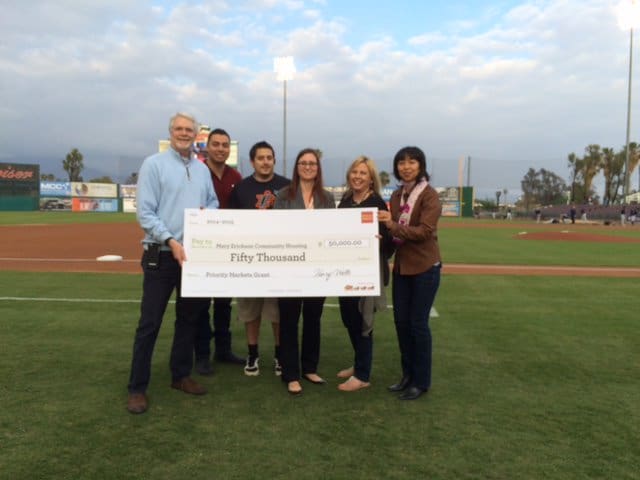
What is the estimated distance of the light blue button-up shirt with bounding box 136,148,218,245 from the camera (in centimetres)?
354

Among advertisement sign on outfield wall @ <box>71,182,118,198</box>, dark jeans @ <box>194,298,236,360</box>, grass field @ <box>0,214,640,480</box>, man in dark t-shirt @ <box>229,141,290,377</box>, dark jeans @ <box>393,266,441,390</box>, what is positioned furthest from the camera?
advertisement sign on outfield wall @ <box>71,182,118,198</box>

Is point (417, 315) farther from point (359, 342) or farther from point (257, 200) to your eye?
point (257, 200)

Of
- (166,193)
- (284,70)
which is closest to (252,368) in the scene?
(166,193)

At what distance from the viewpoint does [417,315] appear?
381 cm

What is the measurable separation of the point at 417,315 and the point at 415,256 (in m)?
0.47

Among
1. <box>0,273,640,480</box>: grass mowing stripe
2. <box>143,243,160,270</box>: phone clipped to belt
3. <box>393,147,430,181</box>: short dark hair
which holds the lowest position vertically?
<box>0,273,640,480</box>: grass mowing stripe

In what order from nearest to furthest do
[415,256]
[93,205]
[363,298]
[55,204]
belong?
[415,256], [363,298], [93,205], [55,204]

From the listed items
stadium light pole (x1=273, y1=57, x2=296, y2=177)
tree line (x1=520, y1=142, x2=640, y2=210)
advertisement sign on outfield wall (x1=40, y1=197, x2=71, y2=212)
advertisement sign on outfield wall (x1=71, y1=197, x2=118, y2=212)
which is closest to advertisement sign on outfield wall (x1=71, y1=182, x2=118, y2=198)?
advertisement sign on outfield wall (x1=71, y1=197, x2=118, y2=212)

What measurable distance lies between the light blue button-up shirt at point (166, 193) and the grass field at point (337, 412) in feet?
4.34

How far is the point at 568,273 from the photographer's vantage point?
10406mm

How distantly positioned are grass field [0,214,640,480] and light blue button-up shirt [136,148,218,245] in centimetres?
132

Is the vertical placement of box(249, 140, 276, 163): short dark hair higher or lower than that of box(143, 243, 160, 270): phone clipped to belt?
higher

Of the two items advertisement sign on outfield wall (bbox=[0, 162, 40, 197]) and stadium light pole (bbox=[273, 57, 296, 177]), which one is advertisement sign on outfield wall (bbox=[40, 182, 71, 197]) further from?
stadium light pole (bbox=[273, 57, 296, 177])

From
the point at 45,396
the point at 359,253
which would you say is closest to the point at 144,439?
the point at 45,396
